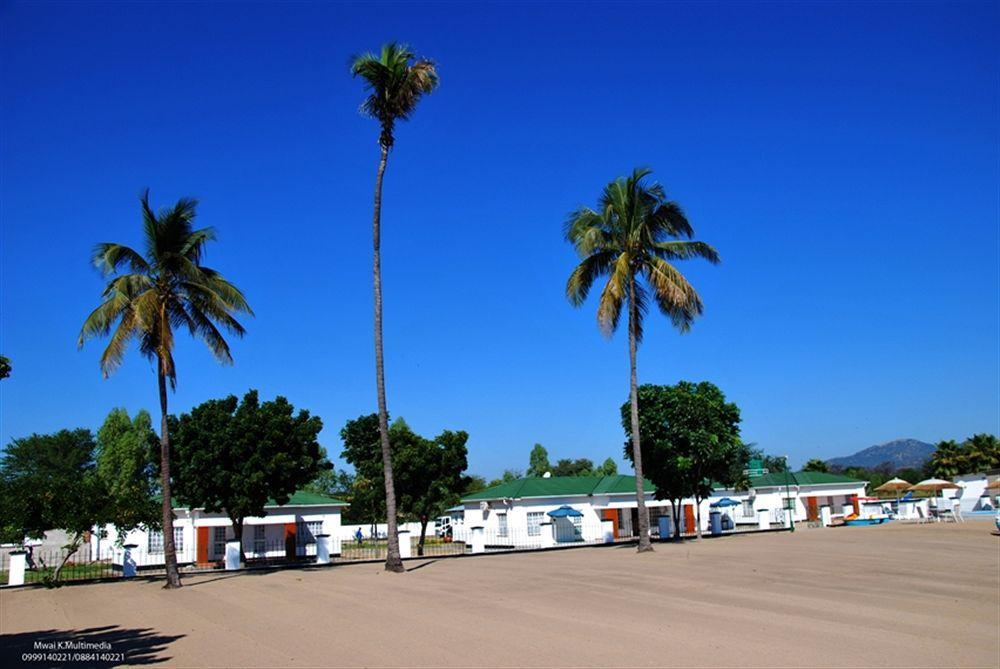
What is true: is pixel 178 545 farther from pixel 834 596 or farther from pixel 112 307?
pixel 834 596

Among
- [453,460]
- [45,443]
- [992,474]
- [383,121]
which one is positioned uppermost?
[383,121]

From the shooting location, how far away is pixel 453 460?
1423 inches

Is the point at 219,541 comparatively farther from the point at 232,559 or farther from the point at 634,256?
the point at 634,256

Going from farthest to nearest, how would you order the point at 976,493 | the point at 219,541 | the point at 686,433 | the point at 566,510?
the point at 976,493 < the point at 566,510 < the point at 219,541 < the point at 686,433

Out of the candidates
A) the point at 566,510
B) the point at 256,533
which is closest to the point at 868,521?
the point at 566,510

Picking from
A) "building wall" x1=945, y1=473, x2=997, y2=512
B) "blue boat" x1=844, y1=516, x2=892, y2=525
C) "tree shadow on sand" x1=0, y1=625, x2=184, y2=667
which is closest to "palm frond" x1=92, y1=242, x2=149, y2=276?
"tree shadow on sand" x1=0, y1=625, x2=184, y2=667

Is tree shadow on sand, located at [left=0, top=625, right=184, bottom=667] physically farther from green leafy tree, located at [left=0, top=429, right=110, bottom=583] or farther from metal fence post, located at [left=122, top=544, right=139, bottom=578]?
metal fence post, located at [left=122, top=544, right=139, bottom=578]

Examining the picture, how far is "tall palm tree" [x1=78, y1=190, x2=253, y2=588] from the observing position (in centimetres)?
2231

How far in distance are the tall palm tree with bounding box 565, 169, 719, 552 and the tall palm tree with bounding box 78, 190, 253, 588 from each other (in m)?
12.6

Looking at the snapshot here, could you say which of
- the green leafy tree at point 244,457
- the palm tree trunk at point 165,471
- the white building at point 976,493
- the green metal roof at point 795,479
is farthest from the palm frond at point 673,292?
the white building at point 976,493

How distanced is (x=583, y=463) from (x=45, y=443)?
63130mm

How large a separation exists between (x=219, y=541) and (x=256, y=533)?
1.79m

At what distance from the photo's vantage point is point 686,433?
3288cm

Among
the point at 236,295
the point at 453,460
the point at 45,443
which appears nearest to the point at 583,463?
the point at 45,443
